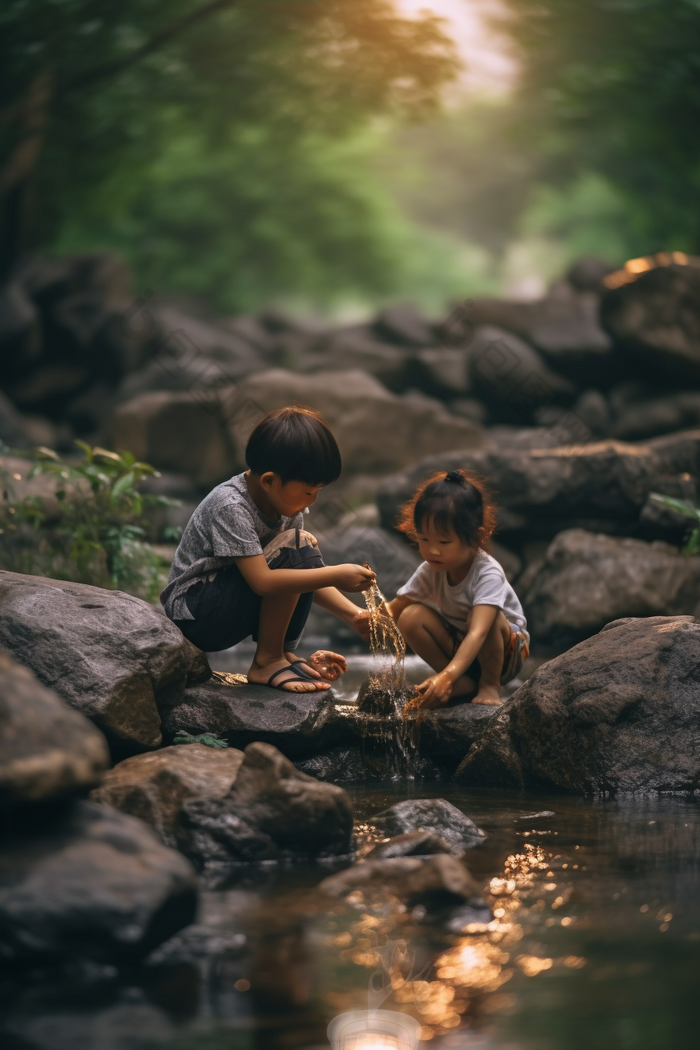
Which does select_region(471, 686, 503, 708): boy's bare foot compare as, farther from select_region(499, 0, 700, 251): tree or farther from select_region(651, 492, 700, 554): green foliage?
select_region(499, 0, 700, 251): tree

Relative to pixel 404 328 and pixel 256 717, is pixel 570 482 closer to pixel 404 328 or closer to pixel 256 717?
pixel 256 717

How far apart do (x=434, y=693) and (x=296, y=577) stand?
650mm

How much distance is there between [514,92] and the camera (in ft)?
73.9

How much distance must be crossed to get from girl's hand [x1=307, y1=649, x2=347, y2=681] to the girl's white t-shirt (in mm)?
397

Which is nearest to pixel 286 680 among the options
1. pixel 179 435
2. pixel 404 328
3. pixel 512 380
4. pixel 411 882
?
pixel 411 882

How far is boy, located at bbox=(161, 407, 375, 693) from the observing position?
11.9 ft

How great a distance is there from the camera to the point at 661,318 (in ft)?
41.1

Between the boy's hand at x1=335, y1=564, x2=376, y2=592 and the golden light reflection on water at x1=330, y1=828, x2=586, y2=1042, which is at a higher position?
the golden light reflection on water at x1=330, y1=828, x2=586, y2=1042

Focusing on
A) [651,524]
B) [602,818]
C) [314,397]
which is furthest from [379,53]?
[602,818]

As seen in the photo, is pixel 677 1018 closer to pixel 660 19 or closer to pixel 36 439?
pixel 36 439

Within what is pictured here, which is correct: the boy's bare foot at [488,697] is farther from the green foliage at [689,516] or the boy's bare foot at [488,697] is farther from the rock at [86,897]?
the green foliage at [689,516]

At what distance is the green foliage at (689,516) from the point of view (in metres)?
7.55

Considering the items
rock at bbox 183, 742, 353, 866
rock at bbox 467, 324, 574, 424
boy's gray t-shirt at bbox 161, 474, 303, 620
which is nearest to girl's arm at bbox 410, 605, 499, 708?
boy's gray t-shirt at bbox 161, 474, 303, 620

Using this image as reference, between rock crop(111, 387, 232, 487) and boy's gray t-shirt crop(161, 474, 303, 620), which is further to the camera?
rock crop(111, 387, 232, 487)
